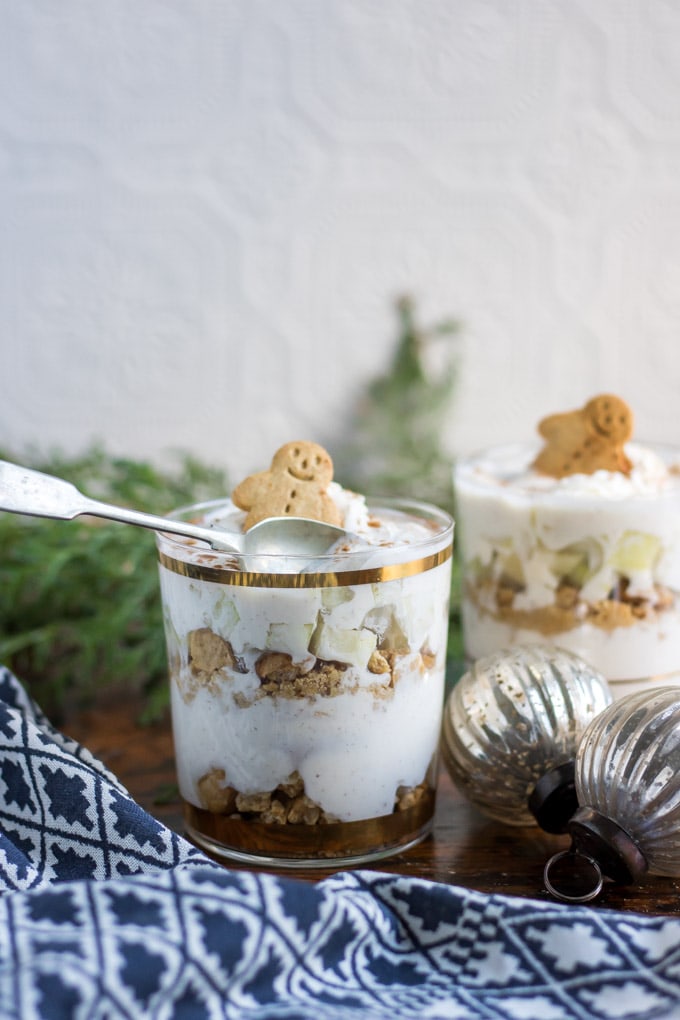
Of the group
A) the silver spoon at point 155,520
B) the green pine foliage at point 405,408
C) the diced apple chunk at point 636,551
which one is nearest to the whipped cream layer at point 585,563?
the diced apple chunk at point 636,551

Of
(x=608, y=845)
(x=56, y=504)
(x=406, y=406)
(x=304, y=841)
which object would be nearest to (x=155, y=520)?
(x=56, y=504)

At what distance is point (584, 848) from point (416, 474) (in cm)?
65

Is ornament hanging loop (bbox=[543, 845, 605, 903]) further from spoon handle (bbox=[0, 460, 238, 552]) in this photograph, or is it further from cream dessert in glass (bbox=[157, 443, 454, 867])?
spoon handle (bbox=[0, 460, 238, 552])

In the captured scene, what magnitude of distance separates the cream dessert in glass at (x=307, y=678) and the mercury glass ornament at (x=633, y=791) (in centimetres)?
12

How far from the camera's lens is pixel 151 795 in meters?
0.77

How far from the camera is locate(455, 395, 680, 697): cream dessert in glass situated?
0.79 metres

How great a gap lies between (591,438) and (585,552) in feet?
0.33

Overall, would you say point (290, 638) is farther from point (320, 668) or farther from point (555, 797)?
point (555, 797)

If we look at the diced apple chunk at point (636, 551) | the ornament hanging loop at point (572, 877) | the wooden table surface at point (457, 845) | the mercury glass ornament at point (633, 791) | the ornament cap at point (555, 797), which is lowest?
the wooden table surface at point (457, 845)

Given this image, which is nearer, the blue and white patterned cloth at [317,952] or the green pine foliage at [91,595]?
the blue and white patterned cloth at [317,952]

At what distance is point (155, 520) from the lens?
24.8 inches

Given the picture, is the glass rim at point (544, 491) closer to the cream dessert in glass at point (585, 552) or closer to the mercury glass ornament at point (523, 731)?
the cream dessert in glass at point (585, 552)

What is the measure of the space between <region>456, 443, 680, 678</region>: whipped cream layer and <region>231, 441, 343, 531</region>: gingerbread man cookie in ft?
0.62

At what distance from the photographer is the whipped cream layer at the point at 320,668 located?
23.6 inches
